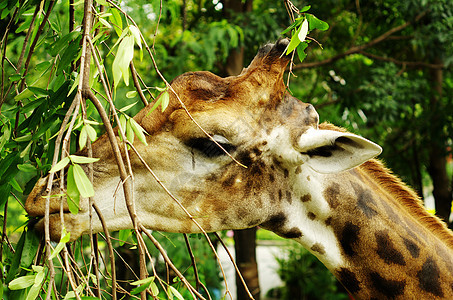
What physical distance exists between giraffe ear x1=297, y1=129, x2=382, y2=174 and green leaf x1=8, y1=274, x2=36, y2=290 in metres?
1.25

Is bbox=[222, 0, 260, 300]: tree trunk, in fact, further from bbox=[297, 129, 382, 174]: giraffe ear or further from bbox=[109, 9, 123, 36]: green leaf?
bbox=[109, 9, 123, 36]: green leaf

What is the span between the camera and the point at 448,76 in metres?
6.77

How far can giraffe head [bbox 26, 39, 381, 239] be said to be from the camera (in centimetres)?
205

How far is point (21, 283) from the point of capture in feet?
4.11

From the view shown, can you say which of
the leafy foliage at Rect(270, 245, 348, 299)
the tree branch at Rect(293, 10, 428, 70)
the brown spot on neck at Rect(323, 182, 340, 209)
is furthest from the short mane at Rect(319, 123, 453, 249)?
the leafy foliage at Rect(270, 245, 348, 299)

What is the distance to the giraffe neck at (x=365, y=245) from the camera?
2.28m

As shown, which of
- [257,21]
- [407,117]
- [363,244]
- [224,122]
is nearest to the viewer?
[224,122]

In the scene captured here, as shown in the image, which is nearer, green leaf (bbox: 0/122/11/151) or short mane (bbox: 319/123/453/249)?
green leaf (bbox: 0/122/11/151)

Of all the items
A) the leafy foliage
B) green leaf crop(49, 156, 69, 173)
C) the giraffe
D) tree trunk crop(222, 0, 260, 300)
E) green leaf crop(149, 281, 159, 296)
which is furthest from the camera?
the leafy foliage

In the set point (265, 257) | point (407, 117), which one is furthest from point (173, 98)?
point (265, 257)

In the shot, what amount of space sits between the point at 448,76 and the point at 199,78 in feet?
18.4

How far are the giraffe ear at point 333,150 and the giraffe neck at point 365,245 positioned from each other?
19 cm

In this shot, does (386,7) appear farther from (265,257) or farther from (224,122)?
(265,257)

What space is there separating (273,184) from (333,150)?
0.34m
